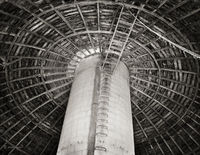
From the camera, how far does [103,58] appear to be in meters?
21.9

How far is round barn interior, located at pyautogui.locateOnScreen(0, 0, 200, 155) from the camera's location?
18.9 metres

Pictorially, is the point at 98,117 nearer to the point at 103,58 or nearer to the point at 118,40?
the point at 103,58

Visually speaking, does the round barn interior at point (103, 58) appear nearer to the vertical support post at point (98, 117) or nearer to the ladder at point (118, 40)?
the ladder at point (118, 40)

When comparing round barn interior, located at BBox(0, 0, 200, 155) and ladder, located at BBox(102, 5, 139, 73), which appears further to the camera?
ladder, located at BBox(102, 5, 139, 73)

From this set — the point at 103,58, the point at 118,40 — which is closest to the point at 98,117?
the point at 103,58

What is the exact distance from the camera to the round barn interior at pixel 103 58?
18.9 meters

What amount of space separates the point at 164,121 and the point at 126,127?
34.6 ft

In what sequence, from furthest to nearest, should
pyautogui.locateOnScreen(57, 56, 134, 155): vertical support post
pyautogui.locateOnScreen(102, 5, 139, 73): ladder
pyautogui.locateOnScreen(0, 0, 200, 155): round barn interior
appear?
pyautogui.locateOnScreen(102, 5, 139, 73): ladder, pyautogui.locateOnScreen(0, 0, 200, 155): round barn interior, pyautogui.locateOnScreen(57, 56, 134, 155): vertical support post

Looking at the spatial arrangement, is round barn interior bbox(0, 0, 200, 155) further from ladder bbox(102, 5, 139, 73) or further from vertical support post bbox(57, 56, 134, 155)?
vertical support post bbox(57, 56, 134, 155)

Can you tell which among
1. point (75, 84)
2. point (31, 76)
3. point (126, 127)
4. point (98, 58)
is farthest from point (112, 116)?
point (31, 76)

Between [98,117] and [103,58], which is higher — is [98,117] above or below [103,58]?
below

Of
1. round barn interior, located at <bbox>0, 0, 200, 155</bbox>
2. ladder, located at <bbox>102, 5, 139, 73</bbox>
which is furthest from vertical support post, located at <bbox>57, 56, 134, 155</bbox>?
round barn interior, located at <bbox>0, 0, 200, 155</bbox>

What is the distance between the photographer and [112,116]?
53.4 feet

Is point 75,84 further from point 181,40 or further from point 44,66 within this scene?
point 181,40
